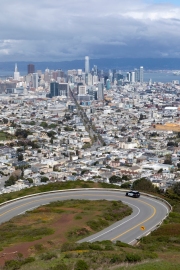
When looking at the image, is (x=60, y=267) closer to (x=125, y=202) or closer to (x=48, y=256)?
(x=48, y=256)

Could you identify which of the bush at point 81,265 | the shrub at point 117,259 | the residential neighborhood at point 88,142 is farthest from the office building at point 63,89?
the bush at point 81,265

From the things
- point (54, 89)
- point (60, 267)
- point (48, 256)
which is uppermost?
point (54, 89)

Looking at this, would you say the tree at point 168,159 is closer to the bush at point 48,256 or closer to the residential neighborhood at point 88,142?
the residential neighborhood at point 88,142

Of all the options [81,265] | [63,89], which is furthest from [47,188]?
[63,89]

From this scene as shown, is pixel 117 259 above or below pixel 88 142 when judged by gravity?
above

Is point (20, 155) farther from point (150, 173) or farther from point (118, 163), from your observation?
point (150, 173)

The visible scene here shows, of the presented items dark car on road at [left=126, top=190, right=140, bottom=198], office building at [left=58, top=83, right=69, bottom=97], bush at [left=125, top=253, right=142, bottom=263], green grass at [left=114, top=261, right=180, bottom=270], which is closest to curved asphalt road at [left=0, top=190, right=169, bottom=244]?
dark car on road at [left=126, top=190, right=140, bottom=198]

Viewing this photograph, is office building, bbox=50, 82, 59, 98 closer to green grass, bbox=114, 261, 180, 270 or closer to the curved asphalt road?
the curved asphalt road

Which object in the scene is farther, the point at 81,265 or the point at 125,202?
the point at 125,202
